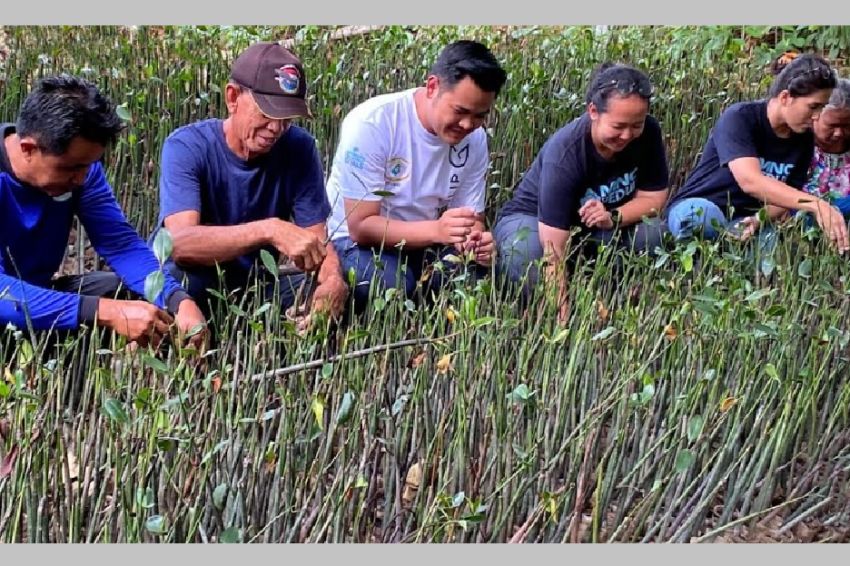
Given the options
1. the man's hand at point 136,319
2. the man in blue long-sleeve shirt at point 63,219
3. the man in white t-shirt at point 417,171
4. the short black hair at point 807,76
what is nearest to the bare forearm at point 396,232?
the man in white t-shirt at point 417,171

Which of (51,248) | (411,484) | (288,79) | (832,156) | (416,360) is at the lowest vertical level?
(411,484)

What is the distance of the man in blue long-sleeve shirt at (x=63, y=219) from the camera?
209 cm

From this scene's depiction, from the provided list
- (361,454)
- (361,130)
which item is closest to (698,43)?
(361,130)

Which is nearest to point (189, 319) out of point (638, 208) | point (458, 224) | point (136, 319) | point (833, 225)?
point (136, 319)

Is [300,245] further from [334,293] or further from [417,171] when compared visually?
[417,171]

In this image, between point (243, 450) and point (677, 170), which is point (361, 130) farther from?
point (677, 170)

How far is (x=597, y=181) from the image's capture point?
294cm

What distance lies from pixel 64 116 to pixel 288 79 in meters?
0.57

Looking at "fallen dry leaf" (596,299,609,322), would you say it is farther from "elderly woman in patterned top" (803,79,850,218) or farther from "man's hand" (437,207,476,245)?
"elderly woman in patterned top" (803,79,850,218)

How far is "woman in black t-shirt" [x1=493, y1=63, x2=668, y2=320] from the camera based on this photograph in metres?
2.77

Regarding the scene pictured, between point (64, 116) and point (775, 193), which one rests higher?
point (64, 116)

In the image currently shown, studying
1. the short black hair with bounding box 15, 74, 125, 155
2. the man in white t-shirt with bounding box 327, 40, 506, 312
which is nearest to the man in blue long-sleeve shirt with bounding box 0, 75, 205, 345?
the short black hair with bounding box 15, 74, 125, 155

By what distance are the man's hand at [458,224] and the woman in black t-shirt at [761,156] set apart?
25.5 inches

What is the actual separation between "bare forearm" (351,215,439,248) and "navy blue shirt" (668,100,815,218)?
0.94 meters
